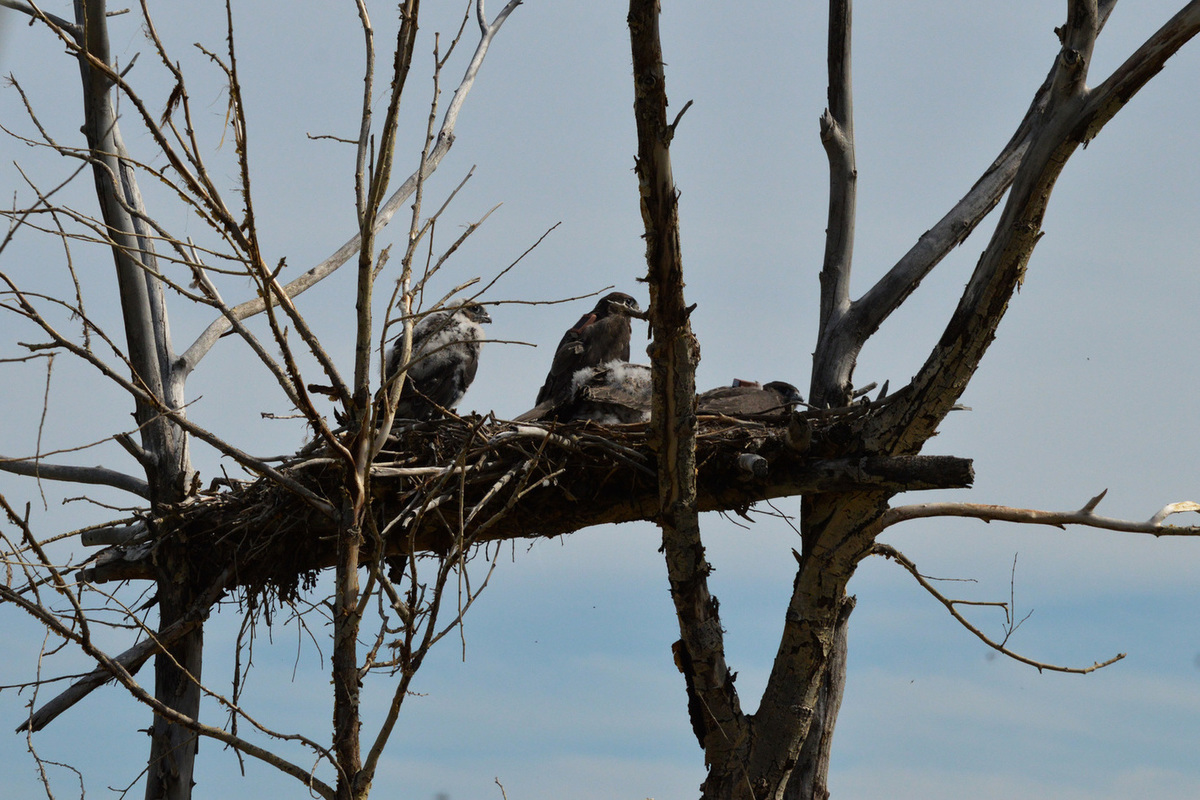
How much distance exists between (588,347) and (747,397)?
1448mm

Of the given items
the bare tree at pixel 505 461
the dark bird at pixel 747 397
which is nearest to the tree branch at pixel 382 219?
the bare tree at pixel 505 461

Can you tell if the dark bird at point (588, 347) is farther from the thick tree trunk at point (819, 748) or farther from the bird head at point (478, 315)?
the thick tree trunk at point (819, 748)

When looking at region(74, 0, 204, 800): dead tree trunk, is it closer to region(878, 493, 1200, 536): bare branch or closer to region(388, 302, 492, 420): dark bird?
region(388, 302, 492, 420): dark bird

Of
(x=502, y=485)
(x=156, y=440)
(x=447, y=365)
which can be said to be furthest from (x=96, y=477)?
(x=502, y=485)

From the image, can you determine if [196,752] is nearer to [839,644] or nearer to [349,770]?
[349,770]

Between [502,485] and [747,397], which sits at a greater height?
[747,397]

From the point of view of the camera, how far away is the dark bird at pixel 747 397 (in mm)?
5734

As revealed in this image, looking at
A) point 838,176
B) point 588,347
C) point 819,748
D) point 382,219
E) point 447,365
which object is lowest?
point 819,748

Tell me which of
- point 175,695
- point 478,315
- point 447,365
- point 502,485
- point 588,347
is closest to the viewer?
point 502,485

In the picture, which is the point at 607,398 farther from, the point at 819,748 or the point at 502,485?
the point at 819,748

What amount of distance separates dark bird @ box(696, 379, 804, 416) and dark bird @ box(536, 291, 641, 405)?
0.99 m

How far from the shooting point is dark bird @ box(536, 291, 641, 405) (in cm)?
686

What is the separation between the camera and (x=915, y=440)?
4320 millimetres

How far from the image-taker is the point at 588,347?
6.98 meters
